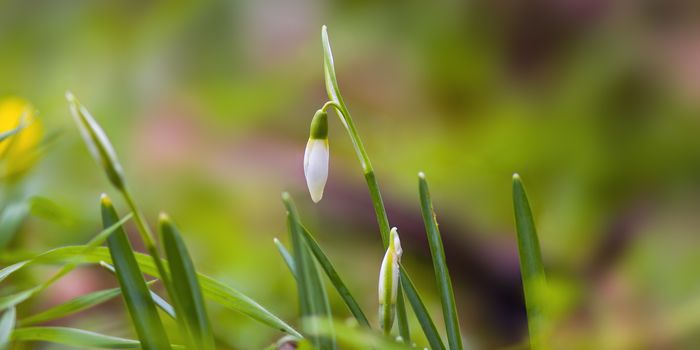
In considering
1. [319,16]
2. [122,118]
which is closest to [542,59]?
[319,16]

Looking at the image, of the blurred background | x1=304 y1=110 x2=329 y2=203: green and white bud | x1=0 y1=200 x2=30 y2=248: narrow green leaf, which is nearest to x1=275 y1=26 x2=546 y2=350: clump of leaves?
x1=304 y1=110 x2=329 y2=203: green and white bud

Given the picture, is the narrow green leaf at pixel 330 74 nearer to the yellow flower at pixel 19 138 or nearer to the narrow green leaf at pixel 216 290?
the narrow green leaf at pixel 216 290

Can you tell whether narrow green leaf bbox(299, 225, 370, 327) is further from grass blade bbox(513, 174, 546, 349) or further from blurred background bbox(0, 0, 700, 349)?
blurred background bbox(0, 0, 700, 349)

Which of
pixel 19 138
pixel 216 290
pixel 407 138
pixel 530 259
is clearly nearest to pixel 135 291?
pixel 216 290

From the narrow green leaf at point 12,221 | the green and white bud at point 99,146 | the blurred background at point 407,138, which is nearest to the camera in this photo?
the green and white bud at point 99,146

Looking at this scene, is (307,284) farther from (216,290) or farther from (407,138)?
(407,138)

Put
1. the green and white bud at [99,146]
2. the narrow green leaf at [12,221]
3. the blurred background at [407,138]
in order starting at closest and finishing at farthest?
1. the green and white bud at [99,146]
2. the narrow green leaf at [12,221]
3. the blurred background at [407,138]

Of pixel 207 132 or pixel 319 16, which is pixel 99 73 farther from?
pixel 319 16

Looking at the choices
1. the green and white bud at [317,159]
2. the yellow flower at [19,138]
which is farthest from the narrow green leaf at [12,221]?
the green and white bud at [317,159]
